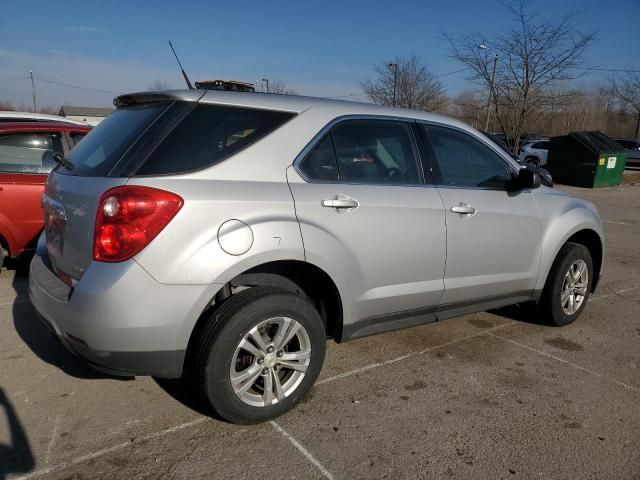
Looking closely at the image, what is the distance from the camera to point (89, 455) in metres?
2.51

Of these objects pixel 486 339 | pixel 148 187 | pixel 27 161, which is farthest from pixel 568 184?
pixel 148 187

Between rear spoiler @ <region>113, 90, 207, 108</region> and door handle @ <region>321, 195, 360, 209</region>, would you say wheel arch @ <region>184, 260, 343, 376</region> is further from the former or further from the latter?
rear spoiler @ <region>113, 90, 207, 108</region>

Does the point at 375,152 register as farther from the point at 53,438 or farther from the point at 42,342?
the point at 42,342

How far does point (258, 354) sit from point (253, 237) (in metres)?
0.62

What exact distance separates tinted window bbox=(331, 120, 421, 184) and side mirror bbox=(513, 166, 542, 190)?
94 centimetres

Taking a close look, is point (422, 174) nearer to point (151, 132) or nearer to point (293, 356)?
point (293, 356)

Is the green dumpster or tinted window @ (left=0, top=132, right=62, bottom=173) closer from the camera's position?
tinted window @ (left=0, top=132, right=62, bottom=173)

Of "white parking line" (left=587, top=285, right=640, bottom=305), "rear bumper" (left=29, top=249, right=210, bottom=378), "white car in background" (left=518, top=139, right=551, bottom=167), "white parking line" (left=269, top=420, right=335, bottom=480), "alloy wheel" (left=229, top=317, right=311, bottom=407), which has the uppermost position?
"white car in background" (left=518, top=139, right=551, bottom=167)

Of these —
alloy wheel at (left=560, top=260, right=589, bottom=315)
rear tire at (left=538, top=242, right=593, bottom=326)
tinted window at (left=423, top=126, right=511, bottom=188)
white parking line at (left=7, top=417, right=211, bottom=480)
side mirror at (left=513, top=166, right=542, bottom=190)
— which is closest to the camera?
white parking line at (left=7, top=417, right=211, bottom=480)

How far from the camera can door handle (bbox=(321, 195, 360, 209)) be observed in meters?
2.87

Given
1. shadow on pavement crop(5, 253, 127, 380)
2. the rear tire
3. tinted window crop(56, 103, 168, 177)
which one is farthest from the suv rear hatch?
the rear tire

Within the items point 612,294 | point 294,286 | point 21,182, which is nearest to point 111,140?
point 294,286

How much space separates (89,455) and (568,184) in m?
19.0

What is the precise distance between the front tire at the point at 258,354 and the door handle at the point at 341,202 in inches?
21.0
